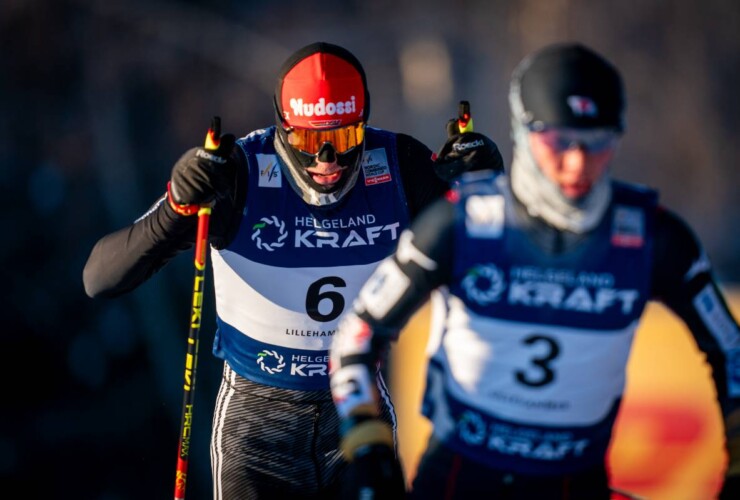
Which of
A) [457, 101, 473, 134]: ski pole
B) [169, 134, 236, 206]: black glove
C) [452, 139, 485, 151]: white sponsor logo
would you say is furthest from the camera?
[457, 101, 473, 134]: ski pole

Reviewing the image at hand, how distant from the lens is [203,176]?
4.42 metres

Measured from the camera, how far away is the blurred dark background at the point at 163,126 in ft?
35.7

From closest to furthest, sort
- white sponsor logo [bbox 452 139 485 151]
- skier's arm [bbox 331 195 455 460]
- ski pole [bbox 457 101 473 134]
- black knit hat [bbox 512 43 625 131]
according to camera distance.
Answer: black knit hat [bbox 512 43 625 131] → skier's arm [bbox 331 195 455 460] → white sponsor logo [bbox 452 139 485 151] → ski pole [bbox 457 101 473 134]

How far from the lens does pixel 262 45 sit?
17.5 metres

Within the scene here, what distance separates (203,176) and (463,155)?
3.73 ft

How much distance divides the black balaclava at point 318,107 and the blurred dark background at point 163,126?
5922 millimetres

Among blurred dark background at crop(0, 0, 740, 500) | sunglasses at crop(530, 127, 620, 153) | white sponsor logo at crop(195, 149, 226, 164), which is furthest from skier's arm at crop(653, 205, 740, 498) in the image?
blurred dark background at crop(0, 0, 740, 500)

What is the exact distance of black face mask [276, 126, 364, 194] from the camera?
180 inches

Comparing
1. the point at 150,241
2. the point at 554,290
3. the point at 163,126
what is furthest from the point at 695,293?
the point at 163,126

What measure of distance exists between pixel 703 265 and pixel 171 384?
8487mm

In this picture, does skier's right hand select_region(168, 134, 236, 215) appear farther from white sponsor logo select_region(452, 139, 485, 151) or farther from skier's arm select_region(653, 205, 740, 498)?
skier's arm select_region(653, 205, 740, 498)

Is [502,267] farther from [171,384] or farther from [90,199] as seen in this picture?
[90,199]

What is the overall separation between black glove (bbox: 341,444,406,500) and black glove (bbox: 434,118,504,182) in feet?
5.73

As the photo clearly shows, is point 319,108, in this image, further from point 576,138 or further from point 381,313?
point 576,138
